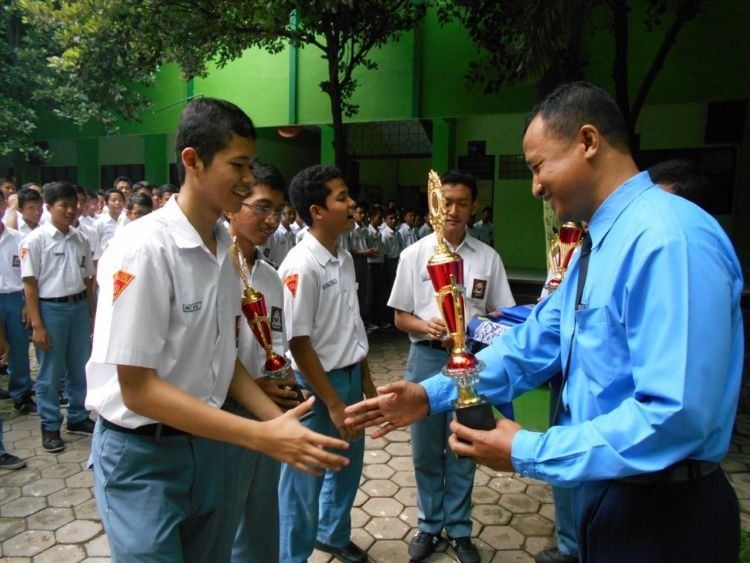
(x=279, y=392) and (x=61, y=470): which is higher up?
(x=279, y=392)

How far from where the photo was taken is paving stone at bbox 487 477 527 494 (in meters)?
4.07

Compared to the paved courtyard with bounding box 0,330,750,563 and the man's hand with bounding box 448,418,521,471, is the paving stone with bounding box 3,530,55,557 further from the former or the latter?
the man's hand with bounding box 448,418,521,471

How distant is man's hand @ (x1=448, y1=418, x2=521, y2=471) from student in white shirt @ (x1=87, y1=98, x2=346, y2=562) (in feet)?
1.15

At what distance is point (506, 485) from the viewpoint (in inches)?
163

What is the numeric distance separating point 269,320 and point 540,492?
2573 millimetres

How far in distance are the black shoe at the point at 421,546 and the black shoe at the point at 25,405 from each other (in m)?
4.08

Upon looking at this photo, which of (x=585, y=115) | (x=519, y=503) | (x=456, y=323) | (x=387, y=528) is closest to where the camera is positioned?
(x=585, y=115)

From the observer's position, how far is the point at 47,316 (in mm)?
4797

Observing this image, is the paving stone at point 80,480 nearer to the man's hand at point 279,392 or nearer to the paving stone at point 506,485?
the man's hand at point 279,392

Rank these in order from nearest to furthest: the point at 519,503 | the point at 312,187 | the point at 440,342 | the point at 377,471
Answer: the point at 312,187 < the point at 440,342 < the point at 519,503 < the point at 377,471

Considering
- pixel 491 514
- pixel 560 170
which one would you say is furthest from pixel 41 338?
pixel 560 170

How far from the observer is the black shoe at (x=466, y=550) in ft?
10.3

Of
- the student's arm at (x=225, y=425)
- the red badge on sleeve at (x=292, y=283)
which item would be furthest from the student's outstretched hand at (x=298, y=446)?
the red badge on sleeve at (x=292, y=283)

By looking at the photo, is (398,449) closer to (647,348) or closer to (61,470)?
(61,470)
